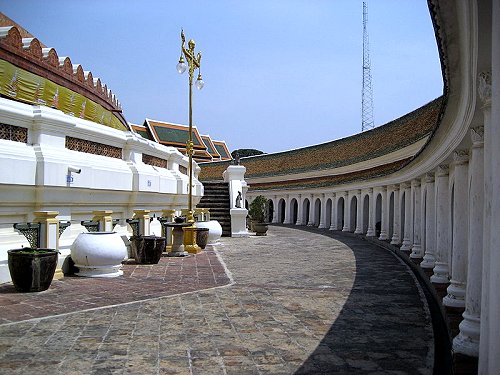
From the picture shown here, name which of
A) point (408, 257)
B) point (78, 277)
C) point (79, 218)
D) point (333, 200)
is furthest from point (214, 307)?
point (333, 200)

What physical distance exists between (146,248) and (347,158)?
2248cm

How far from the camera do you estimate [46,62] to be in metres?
13.0

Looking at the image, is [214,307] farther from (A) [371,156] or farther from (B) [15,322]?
(A) [371,156]

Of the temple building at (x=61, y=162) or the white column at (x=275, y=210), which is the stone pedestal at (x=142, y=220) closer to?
the temple building at (x=61, y=162)

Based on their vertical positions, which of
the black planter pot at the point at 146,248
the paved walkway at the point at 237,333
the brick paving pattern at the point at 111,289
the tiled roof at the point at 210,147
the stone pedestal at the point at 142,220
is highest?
the tiled roof at the point at 210,147

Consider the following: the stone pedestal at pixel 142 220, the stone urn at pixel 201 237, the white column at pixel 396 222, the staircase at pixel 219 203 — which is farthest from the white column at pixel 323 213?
the stone pedestal at pixel 142 220

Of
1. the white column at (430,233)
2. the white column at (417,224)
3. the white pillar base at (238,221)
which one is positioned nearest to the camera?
the white column at (430,233)

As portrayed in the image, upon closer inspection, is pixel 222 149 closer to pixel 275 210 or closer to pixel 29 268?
pixel 275 210

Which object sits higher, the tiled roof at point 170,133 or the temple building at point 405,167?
the tiled roof at point 170,133

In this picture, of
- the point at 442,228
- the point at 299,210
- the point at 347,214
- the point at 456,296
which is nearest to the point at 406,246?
the point at 442,228

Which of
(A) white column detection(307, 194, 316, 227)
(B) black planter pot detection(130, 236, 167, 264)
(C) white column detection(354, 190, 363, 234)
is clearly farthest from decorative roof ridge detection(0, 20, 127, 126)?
(A) white column detection(307, 194, 316, 227)

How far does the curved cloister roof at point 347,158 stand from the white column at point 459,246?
7595 mm

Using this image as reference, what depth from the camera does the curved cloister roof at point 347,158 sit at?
69.2ft

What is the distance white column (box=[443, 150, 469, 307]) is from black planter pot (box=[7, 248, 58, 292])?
5.70 metres
